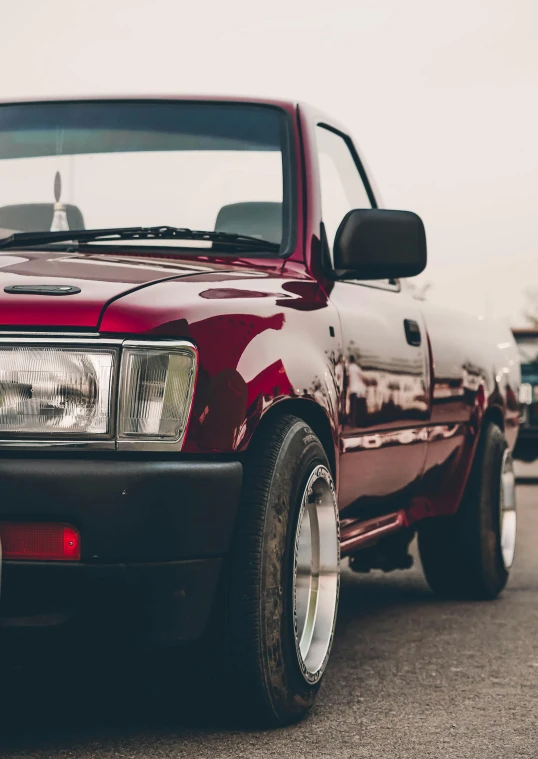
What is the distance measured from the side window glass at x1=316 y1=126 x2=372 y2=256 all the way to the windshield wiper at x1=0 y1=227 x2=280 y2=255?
348mm

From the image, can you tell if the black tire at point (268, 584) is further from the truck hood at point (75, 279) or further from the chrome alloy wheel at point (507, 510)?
the chrome alloy wheel at point (507, 510)

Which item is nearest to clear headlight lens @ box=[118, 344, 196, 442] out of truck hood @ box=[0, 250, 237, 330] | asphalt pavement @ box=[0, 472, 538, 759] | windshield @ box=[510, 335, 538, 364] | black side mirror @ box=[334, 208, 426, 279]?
truck hood @ box=[0, 250, 237, 330]

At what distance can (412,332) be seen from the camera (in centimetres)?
513

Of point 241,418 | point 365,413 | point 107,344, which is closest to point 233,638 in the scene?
point 241,418

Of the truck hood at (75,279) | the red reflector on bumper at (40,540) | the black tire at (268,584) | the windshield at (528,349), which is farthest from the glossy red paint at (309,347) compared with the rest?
the windshield at (528,349)

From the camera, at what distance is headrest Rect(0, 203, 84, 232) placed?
180 inches

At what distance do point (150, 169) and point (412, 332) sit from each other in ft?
3.82

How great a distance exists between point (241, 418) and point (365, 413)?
1180 millimetres

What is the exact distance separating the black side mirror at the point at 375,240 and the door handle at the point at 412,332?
0.71 metres

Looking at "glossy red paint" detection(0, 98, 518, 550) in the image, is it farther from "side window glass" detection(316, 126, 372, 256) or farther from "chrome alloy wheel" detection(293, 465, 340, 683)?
"chrome alloy wheel" detection(293, 465, 340, 683)

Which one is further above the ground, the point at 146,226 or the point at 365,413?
the point at 146,226

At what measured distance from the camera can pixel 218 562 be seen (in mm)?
3344

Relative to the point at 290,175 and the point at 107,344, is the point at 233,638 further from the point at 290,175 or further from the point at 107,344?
the point at 290,175

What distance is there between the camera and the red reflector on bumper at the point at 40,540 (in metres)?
3.12
